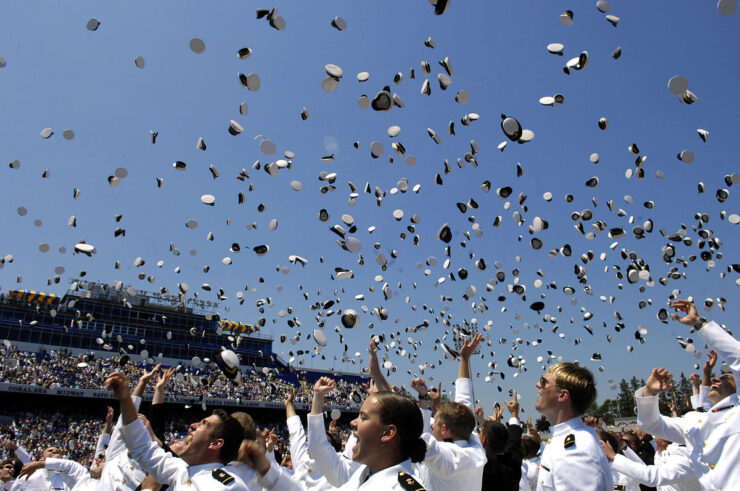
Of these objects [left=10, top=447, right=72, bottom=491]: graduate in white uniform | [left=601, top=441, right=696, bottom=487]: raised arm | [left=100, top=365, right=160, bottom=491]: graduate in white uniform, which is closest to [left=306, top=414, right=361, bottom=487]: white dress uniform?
[left=100, top=365, right=160, bottom=491]: graduate in white uniform

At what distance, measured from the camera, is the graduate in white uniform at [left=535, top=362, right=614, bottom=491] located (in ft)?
9.43

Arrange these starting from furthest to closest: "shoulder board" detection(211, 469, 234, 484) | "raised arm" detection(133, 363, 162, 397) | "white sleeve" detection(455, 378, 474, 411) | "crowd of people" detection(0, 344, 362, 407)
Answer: "crowd of people" detection(0, 344, 362, 407)
"raised arm" detection(133, 363, 162, 397)
"white sleeve" detection(455, 378, 474, 411)
"shoulder board" detection(211, 469, 234, 484)

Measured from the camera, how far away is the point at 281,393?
46562 mm

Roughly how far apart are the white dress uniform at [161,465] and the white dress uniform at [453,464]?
1409 mm

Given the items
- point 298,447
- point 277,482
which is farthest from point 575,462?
point 298,447

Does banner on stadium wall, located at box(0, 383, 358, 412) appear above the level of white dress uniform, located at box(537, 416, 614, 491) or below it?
below

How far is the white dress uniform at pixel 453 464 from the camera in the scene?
3191 millimetres

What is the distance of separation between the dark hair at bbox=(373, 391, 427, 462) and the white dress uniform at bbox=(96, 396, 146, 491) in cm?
327

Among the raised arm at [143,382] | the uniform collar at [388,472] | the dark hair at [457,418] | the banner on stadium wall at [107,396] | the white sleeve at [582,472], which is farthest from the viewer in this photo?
the banner on stadium wall at [107,396]

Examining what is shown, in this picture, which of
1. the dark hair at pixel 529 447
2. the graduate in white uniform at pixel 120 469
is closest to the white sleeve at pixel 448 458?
the graduate in white uniform at pixel 120 469

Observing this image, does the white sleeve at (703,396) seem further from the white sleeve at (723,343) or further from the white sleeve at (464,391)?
the white sleeve at (464,391)

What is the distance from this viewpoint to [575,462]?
2910 mm

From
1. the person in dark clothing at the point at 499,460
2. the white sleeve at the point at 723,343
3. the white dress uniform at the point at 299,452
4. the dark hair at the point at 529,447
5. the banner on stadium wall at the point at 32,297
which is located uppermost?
the white sleeve at the point at 723,343

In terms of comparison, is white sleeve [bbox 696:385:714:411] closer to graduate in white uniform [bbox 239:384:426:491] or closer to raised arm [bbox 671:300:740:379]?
raised arm [bbox 671:300:740:379]
